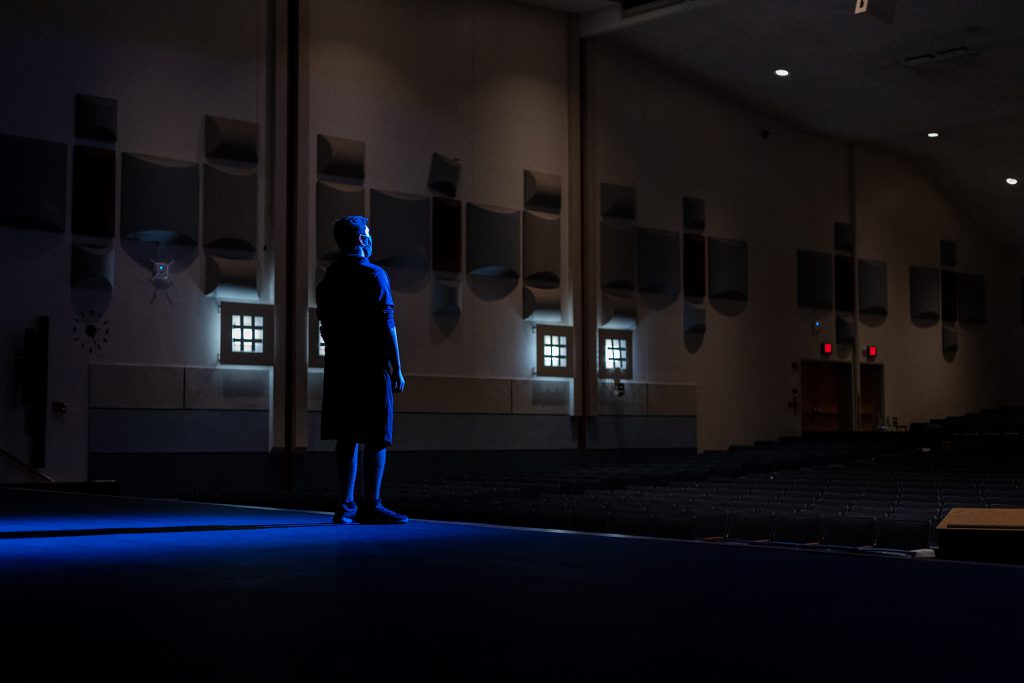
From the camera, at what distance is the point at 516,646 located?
1.93m

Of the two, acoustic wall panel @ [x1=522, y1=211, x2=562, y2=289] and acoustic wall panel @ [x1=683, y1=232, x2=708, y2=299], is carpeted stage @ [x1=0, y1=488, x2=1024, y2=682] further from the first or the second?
acoustic wall panel @ [x1=683, y1=232, x2=708, y2=299]

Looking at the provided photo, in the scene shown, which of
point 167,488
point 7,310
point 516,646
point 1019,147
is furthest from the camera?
point 1019,147

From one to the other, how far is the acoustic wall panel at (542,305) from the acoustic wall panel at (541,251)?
4.1 inches

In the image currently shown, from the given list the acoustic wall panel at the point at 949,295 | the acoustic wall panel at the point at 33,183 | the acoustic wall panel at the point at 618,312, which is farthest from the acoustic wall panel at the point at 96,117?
the acoustic wall panel at the point at 949,295

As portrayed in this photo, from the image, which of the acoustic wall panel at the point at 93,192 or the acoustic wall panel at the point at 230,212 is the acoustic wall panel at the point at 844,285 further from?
the acoustic wall panel at the point at 93,192

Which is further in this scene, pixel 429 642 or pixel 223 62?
pixel 223 62

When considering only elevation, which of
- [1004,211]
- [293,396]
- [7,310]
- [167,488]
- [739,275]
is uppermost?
[1004,211]

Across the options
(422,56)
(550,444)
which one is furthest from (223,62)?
(550,444)

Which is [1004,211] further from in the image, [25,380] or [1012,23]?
[25,380]

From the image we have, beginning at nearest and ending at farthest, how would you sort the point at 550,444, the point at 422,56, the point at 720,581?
the point at 720,581, the point at 422,56, the point at 550,444

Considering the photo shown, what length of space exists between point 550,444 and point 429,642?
47.1 feet

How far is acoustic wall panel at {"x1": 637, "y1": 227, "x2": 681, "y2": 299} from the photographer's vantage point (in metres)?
17.5

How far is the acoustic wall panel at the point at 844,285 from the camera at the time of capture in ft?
68.0

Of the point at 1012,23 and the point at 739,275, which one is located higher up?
the point at 1012,23
